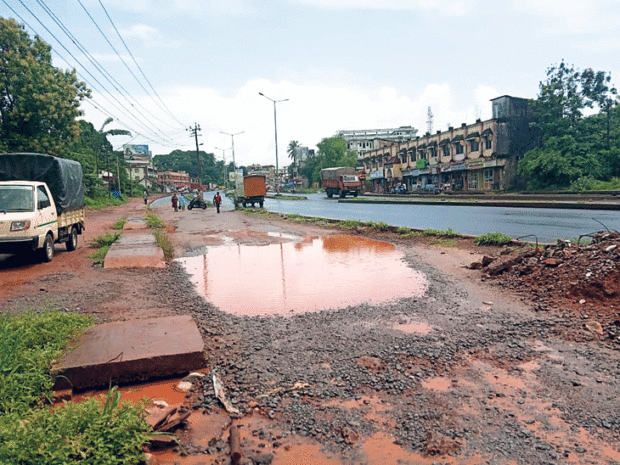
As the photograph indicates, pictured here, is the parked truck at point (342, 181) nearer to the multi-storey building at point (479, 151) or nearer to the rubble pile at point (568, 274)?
the multi-storey building at point (479, 151)

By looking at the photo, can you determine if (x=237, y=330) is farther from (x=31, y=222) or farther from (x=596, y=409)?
(x=31, y=222)

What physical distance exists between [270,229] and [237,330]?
1370 centimetres

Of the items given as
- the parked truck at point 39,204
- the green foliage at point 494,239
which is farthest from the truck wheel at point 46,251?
the green foliage at point 494,239

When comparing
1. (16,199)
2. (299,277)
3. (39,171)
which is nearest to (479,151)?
(39,171)

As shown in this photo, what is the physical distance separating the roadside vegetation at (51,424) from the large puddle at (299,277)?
2.86 metres

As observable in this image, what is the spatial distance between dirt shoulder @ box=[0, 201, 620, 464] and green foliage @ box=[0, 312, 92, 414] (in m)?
0.90

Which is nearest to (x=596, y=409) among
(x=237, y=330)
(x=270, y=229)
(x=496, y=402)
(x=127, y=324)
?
(x=496, y=402)

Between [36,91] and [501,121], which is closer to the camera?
[36,91]

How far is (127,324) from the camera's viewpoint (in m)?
4.90

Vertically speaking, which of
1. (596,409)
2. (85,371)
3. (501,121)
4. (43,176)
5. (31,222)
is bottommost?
(596,409)

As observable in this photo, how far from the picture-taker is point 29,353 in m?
3.93

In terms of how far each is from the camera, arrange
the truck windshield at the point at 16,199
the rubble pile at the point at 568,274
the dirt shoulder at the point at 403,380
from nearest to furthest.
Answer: the dirt shoulder at the point at 403,380 < the rubble pile at the point at 568,274 < the truck windshield at the point at 16,199

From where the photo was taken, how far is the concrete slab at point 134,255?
9.71 metres

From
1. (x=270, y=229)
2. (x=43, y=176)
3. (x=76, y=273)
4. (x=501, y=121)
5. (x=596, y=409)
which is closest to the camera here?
(x=596, y=409)
